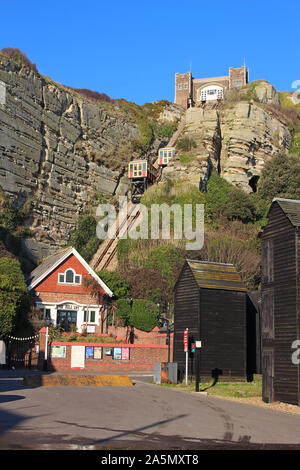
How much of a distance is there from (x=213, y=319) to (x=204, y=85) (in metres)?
84.0

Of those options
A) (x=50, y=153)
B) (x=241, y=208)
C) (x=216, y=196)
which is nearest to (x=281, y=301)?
(x=241, y=208)

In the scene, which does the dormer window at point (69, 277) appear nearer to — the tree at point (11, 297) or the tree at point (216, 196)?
the tree at point (11, 297)

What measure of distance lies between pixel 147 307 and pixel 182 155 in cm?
2864

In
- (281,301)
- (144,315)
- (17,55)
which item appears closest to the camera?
(281,301)

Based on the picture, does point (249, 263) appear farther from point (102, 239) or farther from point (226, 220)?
point (102, 239)

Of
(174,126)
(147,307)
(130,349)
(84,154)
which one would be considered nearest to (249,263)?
(147,307)

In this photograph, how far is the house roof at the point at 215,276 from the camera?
30.9 m

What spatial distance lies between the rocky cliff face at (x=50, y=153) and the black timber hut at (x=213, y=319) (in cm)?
2621

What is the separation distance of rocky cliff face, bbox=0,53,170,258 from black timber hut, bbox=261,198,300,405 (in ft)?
111

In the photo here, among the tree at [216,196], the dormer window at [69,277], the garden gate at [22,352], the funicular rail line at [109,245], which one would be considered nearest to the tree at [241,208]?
the tree at [216,196]

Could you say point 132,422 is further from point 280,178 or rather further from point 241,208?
point 280,178

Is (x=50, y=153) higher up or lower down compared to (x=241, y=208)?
higher up

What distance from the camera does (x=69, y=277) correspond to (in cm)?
4556

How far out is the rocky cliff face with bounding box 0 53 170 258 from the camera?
5419 cm
